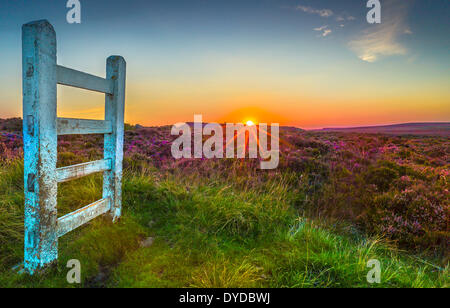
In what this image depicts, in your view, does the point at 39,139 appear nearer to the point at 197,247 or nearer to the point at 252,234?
the point at 197,247

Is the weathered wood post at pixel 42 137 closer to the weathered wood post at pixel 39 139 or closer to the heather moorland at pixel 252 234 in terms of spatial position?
the weathered wood post at pixel 39 139

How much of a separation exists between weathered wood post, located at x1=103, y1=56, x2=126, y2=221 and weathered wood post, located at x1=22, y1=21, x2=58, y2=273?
123 cm

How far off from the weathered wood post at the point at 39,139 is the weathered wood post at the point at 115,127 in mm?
1227

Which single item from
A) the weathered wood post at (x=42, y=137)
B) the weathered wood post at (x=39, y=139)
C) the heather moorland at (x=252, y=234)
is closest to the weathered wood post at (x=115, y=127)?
the heather moorland at (x=252, y=234)

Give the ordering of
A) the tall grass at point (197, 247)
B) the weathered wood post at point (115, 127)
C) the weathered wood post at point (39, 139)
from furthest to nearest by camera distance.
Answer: the weathered wood post at point (115, 127), the tall grass at point (197, 247), the weathered wood post at point (39, 139)

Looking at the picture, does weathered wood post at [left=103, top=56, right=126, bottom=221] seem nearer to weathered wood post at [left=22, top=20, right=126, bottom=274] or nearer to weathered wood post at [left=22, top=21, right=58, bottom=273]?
weathered wood post at [left=22, top=20, right=126, bottom=274]

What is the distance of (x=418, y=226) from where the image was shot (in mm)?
4832

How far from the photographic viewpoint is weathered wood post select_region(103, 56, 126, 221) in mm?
4070

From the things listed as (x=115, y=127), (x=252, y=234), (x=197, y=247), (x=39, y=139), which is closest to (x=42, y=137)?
(x=39, y=139)

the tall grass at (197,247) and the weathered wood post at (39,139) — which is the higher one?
the weathered wood post at (39,139)

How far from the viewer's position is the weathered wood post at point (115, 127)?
407 centimetres

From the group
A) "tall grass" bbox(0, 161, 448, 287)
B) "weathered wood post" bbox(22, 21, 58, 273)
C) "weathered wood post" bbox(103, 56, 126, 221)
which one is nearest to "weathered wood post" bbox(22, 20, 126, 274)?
"weathered wood post" bbox(22, 21, 58, 273)
